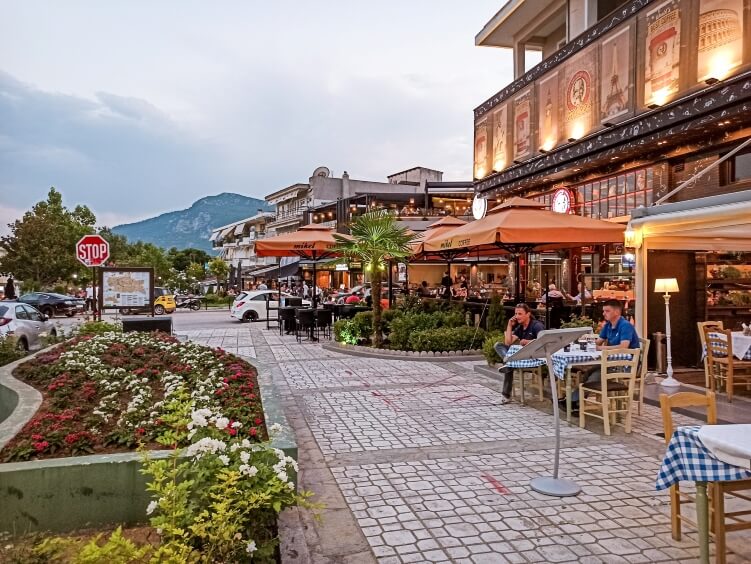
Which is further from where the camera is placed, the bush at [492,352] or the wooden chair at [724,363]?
the bush at [492,352]

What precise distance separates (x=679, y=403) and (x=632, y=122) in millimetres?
12631

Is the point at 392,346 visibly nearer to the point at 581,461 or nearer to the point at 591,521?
the point at 581,461

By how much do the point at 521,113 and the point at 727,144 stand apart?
30.1ft

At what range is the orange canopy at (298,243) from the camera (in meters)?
15.8

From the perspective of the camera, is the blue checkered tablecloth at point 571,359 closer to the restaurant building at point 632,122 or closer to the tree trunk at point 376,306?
the restaurant building at point 632,122

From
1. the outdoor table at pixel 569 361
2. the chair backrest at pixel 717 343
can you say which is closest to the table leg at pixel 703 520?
the outdoor table at pixel 569 361

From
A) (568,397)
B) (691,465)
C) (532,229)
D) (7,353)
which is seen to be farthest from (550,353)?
(7,353)

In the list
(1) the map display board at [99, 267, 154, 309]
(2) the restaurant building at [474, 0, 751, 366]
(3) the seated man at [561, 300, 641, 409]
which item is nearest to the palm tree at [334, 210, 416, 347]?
Answer: (2) the restaurant building at [474, 0, 751, 366]

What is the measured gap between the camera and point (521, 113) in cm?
2028

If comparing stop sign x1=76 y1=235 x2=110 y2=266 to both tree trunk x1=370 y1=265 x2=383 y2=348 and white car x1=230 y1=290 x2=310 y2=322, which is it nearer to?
tree trunk x1=370 y1=265 x2=383 y2=348

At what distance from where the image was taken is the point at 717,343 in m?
8.14

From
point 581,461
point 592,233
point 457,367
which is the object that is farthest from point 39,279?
point 581,461

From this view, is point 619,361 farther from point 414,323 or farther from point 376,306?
point 376,306

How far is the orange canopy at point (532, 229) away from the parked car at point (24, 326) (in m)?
10.1
